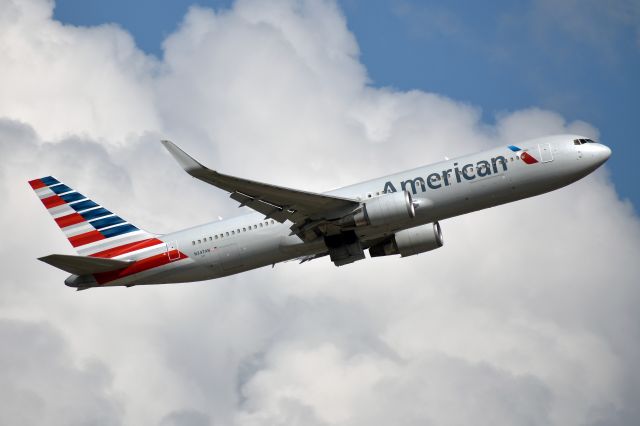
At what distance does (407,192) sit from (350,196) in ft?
11.5

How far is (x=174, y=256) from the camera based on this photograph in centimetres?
6172

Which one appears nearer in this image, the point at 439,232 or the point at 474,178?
the point at 474,178

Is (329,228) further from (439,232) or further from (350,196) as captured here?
(439,232)

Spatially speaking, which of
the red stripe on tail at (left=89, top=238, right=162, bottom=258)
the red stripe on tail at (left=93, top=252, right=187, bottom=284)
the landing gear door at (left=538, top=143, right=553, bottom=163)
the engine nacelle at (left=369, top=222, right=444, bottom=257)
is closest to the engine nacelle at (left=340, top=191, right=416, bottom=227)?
the engine nacelle at (left=369, top=222, right=444, bottom=257)

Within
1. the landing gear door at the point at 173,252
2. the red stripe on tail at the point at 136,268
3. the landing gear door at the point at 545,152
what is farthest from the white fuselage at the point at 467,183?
the red stripe on tail at the point at 136,268

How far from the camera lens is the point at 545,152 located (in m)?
56.8

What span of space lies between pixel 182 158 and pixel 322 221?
31.7ft

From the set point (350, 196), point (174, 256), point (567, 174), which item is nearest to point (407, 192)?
point (350, 196)

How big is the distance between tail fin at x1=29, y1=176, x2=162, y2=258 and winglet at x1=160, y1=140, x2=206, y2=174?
1153 centimetres

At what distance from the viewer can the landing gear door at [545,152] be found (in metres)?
56.6

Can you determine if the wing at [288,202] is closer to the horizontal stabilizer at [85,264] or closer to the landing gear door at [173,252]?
the landing gear door at [173,252]

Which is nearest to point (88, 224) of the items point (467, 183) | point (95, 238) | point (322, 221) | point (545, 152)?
point (95, 238)

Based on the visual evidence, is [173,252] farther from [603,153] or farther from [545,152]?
[603,153]

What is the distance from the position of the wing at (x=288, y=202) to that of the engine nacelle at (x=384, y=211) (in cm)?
56
